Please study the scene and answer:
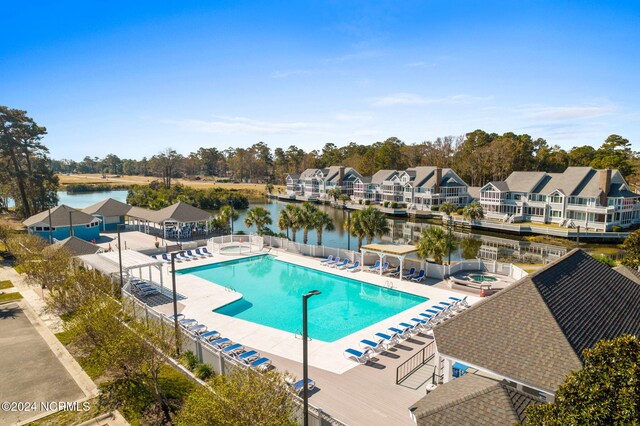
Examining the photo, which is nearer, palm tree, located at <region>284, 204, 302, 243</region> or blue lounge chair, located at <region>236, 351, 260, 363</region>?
blue lounge chair, located at <region>236, 351, 260, 363</region>

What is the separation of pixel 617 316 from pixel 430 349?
23.8 ft

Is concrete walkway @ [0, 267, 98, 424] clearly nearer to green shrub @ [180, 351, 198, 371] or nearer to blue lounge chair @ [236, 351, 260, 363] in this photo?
green shrub @ [180, 351, 198, 371]

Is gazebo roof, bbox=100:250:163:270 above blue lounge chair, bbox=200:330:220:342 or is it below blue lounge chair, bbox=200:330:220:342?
above

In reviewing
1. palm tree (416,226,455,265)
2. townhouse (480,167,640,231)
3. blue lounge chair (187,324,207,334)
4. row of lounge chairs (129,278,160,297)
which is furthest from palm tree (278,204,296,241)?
townhouse (480,167,640,231)

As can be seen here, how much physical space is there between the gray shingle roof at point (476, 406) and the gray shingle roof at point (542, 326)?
102 cm

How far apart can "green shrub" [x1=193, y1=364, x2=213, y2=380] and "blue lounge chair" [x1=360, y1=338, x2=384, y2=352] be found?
6935 mm

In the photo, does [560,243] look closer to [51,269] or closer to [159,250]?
[159,250]

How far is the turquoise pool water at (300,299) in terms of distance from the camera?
22953mm

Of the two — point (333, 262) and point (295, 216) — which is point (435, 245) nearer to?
point (333, 262)

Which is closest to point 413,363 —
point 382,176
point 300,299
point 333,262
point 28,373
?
point 300,299

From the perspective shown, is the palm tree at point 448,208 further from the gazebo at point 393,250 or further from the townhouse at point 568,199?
the gazebo at point 393,250

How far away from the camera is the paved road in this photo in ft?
46.5

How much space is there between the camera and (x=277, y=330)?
2081 centimetres

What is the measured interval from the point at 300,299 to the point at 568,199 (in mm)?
48615
